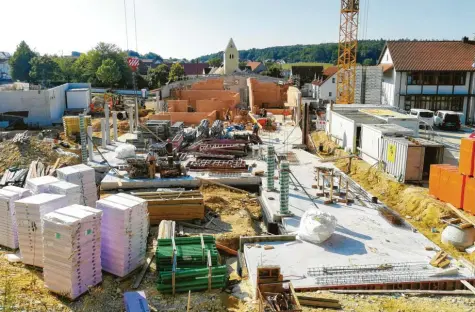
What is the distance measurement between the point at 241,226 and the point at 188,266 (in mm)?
4104

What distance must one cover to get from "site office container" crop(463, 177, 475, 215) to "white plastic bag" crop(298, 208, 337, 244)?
5.00 meters

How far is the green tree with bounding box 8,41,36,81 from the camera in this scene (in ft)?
241

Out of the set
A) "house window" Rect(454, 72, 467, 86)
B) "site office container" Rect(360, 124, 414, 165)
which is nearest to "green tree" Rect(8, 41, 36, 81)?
"house window" Rect(454, 72, 467, 86)

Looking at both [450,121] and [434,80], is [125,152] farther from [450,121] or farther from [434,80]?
[434,80]

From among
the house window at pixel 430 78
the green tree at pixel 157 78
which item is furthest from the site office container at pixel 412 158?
the green tree at pixel 157 78

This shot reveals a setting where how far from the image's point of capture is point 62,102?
39.5 m

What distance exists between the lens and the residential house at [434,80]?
31938mm

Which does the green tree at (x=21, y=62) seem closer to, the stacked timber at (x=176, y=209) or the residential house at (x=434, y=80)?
the residential house at (x=434, y=80)

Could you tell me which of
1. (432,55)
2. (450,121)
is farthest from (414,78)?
(450,121)

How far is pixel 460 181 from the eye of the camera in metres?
13.7

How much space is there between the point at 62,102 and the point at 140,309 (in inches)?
1380

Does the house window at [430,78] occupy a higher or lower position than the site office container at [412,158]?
higher

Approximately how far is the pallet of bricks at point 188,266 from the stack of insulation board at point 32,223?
2.92m

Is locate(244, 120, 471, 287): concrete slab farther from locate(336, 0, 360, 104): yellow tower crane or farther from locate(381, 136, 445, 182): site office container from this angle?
locate(336, 0, 360, 104): yellow tower crane
